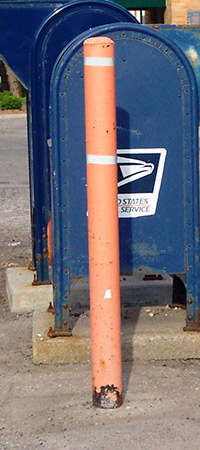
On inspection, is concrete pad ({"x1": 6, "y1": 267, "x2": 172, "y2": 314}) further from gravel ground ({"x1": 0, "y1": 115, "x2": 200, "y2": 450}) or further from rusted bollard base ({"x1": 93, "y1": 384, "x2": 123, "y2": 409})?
rusted bollard base ({"x1": 93, "y1": 384, "x2": 123, "y2": 409})

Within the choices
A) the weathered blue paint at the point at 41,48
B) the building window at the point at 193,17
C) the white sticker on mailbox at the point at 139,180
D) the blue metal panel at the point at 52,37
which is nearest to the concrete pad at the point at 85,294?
the weathered blue paint at the point at 41,48

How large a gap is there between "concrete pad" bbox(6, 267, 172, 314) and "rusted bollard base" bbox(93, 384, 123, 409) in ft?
4.94

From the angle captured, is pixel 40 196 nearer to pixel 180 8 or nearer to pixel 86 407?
pixel 86 407

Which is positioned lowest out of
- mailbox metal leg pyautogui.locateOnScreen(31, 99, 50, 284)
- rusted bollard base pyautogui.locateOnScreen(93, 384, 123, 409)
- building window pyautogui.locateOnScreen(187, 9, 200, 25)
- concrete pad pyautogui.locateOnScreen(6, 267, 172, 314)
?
rusted bollard base pyautogui.locateOnScreen(93, 384, 123, 409)

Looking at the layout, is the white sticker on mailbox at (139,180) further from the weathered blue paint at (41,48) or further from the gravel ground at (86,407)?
the weathered blue paint at (41,48)

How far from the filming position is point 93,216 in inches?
135

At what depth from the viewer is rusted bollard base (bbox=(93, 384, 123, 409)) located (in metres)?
3.58

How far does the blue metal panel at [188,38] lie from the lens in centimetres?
444

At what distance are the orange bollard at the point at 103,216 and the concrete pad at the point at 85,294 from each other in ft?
5.07

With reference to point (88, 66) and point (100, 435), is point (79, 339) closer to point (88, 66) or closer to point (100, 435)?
point (100, 435)

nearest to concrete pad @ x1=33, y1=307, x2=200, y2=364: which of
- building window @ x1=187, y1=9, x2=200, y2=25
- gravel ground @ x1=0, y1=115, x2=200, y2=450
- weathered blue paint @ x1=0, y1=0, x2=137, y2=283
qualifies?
gravel ground @ x1=0, y1=115, x2=200, y2=450

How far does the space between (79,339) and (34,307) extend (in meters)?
1.17

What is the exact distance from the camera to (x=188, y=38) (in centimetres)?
448

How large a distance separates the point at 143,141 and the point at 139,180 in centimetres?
20
